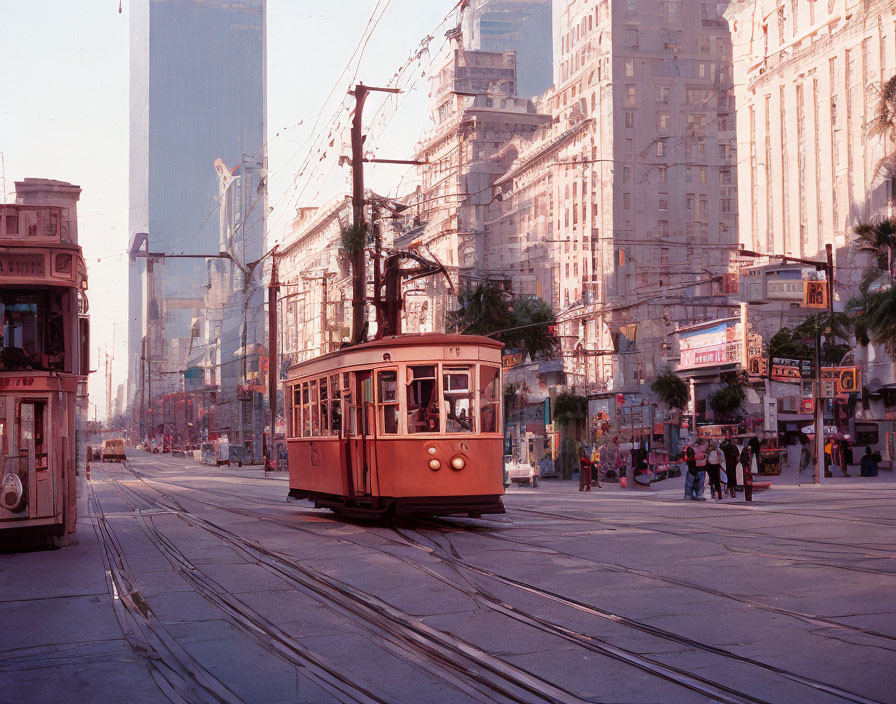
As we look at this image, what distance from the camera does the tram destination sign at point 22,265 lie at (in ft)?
54.1

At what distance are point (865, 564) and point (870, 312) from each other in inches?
1222

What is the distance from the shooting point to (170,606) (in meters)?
11.0

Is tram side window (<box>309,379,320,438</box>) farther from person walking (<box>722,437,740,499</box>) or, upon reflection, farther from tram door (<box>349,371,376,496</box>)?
person walking (<box>722,437,740,499</box>)

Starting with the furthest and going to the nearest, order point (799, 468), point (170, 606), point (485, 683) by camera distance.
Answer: point (799, 468)
point (170, 606)
point (485, 683)

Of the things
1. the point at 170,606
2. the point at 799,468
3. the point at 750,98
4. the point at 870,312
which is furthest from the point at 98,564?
the point at 750,98

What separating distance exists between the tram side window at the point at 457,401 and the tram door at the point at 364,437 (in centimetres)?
130

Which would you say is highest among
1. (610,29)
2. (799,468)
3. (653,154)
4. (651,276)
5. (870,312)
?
(610,29)

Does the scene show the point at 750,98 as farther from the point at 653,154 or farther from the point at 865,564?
the point at 865,564

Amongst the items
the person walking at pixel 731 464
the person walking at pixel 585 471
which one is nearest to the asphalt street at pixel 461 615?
the person walking at pixel 731 464

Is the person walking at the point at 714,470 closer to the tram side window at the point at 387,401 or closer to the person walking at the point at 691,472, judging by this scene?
the person walking at the point at 691,472

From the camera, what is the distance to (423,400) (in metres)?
18.3

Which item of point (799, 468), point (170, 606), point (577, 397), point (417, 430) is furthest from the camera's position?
point (577, 397)

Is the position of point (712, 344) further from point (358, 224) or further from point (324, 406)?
point (324, 406)

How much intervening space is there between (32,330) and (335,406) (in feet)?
18.4
